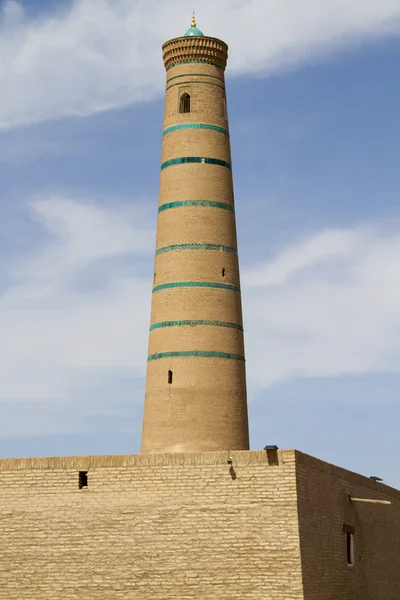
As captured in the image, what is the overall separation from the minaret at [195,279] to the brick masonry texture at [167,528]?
4.53 metres

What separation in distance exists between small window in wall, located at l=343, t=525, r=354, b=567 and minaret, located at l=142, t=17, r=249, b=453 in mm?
3352

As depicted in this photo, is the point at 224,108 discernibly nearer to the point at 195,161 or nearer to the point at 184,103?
the point at 184,103

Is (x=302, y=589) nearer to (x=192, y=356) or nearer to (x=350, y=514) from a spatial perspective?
(x=350, y=514)

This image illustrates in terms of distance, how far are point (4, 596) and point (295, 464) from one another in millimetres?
6121

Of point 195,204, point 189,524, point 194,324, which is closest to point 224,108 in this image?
point 195,204

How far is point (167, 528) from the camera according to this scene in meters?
19.9

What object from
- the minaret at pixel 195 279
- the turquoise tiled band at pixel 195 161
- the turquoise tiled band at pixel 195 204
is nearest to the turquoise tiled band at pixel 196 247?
the minaret at pixel 195 279

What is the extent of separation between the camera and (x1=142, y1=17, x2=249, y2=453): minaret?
25141 mm

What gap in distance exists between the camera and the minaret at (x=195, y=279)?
25.1m

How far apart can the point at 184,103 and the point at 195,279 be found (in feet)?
15.2

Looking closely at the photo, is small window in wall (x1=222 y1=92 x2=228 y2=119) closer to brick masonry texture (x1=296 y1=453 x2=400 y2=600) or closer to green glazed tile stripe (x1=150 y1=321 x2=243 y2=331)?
green glazed tile stripe (x1=150 y1=321 x2=243 y2=331)

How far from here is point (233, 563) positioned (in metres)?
19.5

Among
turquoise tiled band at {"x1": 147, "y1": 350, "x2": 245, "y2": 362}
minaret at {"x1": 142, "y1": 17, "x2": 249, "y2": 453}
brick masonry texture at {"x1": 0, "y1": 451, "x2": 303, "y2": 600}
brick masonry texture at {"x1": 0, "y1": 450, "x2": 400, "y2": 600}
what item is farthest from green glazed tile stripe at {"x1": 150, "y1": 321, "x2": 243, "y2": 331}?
brick masonry texture at {"x1": 0, "y1": 451, "x2": 303, "y2": 600}

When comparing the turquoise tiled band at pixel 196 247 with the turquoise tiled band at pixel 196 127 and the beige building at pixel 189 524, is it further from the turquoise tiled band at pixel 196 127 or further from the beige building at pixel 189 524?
the beige building at pixel 189 524
